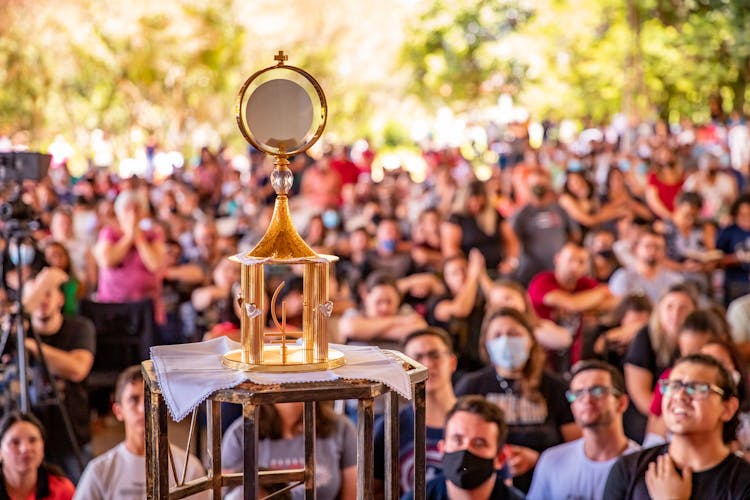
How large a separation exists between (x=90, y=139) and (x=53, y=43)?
7.54 feet

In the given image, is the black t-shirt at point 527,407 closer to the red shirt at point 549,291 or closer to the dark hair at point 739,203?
the red shirt at point 549,291

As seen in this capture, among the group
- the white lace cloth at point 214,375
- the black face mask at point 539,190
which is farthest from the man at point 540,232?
the white lace cloth at point 214,375

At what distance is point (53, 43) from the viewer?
90.0 ft

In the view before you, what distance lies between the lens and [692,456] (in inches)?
146

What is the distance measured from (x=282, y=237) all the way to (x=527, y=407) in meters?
3.00

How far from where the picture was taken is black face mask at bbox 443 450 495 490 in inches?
158

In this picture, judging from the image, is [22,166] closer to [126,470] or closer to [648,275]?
[126,470]

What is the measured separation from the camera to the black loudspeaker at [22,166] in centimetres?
498

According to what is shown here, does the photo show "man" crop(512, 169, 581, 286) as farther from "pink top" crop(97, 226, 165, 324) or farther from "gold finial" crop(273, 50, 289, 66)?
"gold finial" crop(273, 50, 289, 66)

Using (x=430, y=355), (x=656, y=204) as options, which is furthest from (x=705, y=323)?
(x=656, y=204)

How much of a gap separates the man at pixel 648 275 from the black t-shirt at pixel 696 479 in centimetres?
360

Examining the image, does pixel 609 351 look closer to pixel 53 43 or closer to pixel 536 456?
pixel 536 456

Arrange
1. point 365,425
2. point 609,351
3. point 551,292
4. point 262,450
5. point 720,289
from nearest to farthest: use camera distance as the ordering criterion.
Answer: point 365,425 → point 262,450 → point 609,351 → point 551,292 → point 720,289

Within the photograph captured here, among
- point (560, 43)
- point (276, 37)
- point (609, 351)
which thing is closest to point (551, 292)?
point (609, 351)
